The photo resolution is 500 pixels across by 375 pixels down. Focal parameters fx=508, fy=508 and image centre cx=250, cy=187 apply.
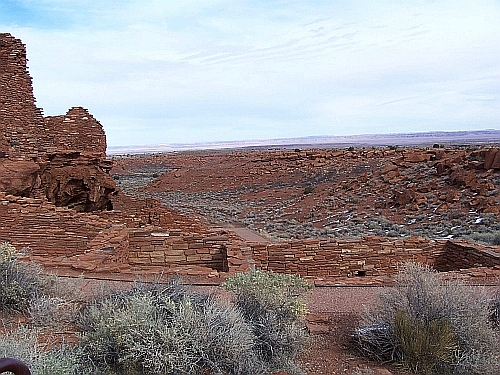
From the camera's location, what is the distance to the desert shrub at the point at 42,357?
3.60m

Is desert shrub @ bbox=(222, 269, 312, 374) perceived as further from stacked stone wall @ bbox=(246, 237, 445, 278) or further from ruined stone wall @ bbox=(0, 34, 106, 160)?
ruined stone wall @ bbox=(0, 34, 106, 160)

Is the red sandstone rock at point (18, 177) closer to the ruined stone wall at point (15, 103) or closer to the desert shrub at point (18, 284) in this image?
the ruined stone wall at point (15, 103)

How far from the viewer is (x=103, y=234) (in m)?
9.91

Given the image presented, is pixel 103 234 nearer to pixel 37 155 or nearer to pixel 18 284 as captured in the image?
pixel 18 284

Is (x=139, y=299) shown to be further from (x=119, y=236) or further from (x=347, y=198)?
(x=347, y=198)

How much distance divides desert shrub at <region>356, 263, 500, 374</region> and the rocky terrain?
9.84 m

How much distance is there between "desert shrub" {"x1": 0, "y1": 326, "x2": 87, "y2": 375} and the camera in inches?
142

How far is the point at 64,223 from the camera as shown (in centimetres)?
1061

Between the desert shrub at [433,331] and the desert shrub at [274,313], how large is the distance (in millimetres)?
684

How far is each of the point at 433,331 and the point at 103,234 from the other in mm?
6988

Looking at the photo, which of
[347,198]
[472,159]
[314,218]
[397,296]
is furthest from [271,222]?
[397,296]

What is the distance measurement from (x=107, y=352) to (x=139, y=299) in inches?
23.6

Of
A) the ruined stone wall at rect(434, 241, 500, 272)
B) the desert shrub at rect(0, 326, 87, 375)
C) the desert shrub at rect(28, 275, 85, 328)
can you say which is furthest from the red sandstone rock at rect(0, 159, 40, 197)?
the ruined stone wall at rect(434, 241, 500, 272)

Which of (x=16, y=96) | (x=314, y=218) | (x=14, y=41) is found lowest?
(x=314, y=218)
